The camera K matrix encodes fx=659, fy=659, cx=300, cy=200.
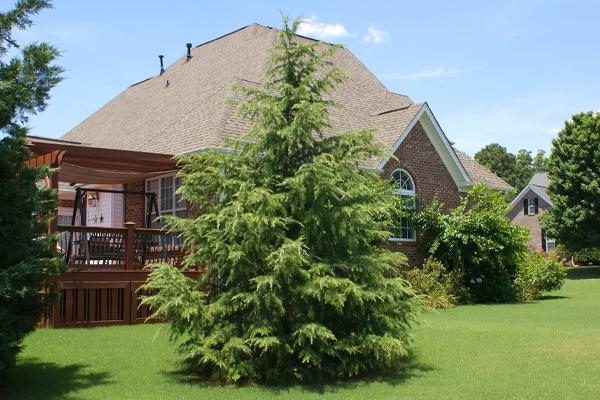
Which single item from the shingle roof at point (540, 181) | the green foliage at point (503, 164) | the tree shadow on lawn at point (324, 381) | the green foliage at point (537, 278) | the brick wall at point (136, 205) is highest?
the green foliage at point (503, 164)

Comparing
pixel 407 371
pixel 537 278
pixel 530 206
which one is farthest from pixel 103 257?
pixel 530 206

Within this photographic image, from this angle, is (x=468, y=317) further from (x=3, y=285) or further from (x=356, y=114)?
(x=3, y=285)

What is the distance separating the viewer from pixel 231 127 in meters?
17.6

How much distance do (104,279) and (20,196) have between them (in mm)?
6371

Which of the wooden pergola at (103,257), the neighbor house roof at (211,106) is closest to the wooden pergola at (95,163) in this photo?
the wooden pergola at (103,257)

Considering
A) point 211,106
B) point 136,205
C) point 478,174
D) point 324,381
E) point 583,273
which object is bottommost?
point 324,381

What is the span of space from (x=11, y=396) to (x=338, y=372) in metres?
3.85

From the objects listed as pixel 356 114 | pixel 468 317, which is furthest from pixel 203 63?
pixel 468 317

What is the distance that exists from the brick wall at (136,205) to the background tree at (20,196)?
1080 cm

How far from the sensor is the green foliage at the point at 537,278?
20.0m

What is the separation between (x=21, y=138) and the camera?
7.77 m

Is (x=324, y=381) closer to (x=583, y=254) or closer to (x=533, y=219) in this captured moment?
(x=583, y=254)

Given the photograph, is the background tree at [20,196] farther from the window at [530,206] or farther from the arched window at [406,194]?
the window at [530,206]

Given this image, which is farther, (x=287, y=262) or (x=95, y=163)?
(x=95, y=163)
